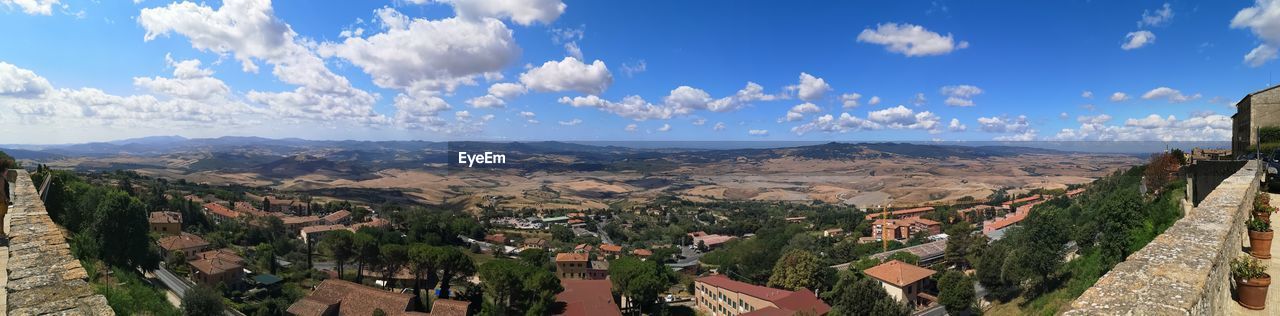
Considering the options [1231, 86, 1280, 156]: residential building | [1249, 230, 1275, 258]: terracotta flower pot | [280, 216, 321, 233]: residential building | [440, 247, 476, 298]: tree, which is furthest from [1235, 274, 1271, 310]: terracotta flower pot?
[280, 216, 321, 233]: residential building

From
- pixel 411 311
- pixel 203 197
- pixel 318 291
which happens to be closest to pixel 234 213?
pixel 203 197

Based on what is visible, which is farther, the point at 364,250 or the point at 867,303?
the point at 364,250

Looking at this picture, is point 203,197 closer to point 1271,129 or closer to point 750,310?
point 750,310

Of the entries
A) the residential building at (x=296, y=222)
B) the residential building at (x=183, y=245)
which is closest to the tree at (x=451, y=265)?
the residential building at (x=183, y=245)

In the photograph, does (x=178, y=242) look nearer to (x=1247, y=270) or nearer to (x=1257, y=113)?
(x=1247, y=270)

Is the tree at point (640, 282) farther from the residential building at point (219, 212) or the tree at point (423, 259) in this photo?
the residential building at point (219, 212)

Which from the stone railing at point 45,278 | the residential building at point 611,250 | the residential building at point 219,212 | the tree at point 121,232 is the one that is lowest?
the residential building at point 611,250

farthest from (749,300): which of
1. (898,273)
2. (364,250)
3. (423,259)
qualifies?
(364,250)
